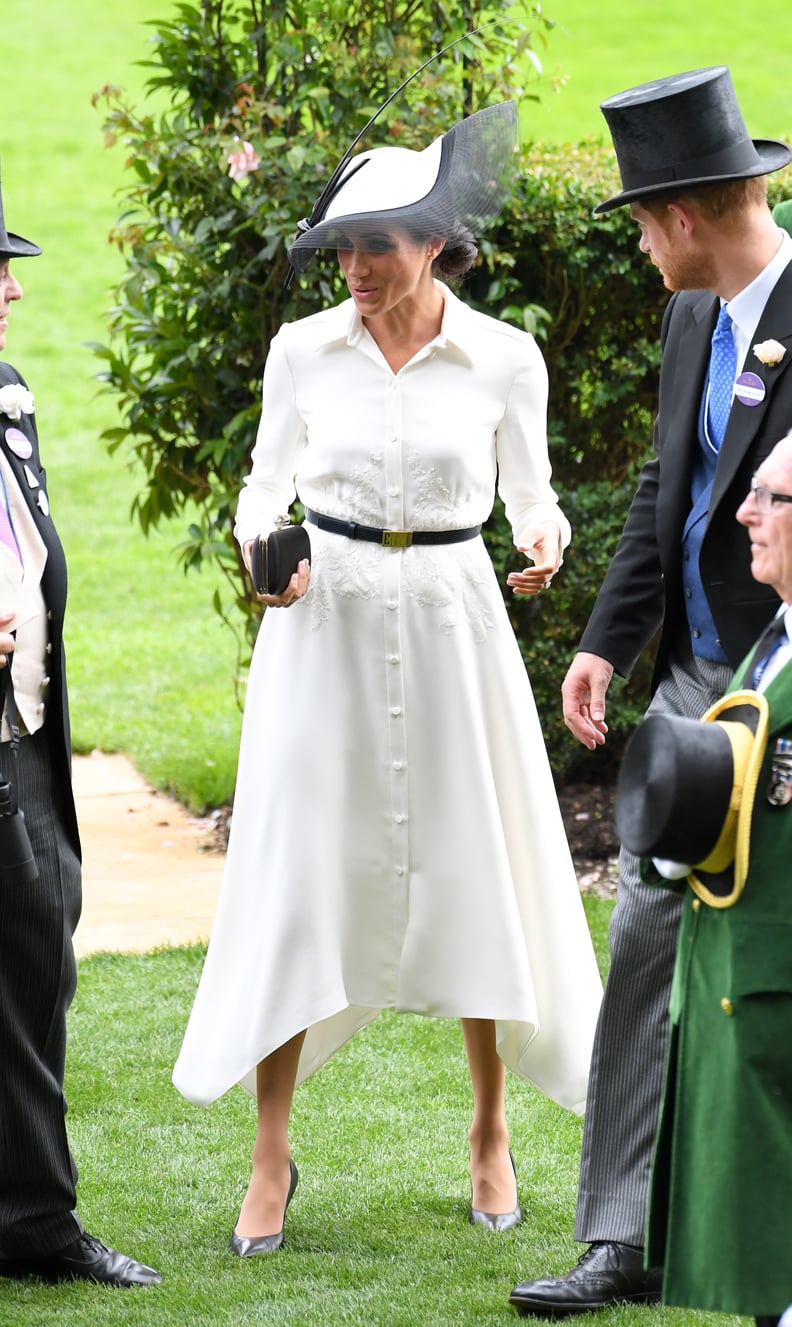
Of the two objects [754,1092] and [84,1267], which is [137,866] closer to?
[84,1267]

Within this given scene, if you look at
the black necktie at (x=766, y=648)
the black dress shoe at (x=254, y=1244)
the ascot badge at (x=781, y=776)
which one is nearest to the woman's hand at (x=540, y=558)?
the black necktie at (x=766, y=648)

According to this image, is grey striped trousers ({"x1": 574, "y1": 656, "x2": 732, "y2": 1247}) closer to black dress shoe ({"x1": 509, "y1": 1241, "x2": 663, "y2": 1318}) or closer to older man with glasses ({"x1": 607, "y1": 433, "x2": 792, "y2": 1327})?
black dress shoe ({"x1": 509, "y1": 1241, "x2": 663, "y2": 1318})

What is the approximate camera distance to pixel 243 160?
6293 mm

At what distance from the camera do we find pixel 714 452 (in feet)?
11.1

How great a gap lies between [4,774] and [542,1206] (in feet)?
5.37

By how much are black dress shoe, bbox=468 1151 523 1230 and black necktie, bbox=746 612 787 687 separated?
1730mm

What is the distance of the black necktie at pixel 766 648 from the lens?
9.20ft

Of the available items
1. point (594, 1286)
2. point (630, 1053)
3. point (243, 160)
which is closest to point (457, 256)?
point (630, 1053)

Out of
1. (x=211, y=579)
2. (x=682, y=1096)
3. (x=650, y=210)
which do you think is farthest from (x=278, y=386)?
(x=211, y=579)

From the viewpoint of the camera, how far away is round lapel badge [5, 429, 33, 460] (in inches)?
139

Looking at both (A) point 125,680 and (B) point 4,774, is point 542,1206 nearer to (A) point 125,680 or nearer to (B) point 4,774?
(B) point 4,774

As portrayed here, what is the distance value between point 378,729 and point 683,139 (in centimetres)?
138

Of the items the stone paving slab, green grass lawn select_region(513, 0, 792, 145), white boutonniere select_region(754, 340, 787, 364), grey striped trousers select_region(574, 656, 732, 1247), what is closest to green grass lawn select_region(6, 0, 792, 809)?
green grass lawn select_region(513, 0, 792, 145)

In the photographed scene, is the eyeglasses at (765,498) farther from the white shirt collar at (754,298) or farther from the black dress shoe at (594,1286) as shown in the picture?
the black dress shoe at (594,1286)
